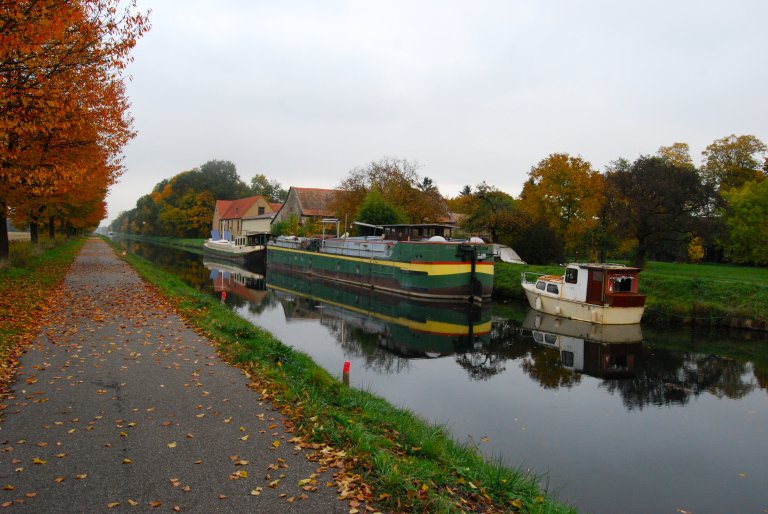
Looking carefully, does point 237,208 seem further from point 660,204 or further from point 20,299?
point 20,299

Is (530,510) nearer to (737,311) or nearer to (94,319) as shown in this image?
(94,319)

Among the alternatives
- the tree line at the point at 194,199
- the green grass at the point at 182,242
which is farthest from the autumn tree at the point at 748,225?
the tree line at the point at 194,199

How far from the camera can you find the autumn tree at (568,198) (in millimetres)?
35812

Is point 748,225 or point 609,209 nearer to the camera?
point 609,209

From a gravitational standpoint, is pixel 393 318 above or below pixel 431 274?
below

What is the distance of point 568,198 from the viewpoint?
Answer: 1446 inches

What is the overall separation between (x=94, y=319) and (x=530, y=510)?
38.5ft

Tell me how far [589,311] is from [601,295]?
34.5 inches

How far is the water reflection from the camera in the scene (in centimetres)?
1700

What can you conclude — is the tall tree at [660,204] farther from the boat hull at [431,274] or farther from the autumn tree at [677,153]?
the autumn tree at [677,153]

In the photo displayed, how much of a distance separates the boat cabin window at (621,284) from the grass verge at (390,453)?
51.6 ft

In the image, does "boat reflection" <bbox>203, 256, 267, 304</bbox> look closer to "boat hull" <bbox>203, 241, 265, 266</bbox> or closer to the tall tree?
"boat hull" <bbox>203, 241, 265, 266</bbox>

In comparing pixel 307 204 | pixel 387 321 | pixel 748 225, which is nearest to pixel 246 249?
pixel 307 204

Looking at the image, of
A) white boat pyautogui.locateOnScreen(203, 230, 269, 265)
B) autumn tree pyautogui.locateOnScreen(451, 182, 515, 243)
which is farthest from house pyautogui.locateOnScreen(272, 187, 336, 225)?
autumn tree pyautogui.locateOnScreen(451, 182, 515, 243)
